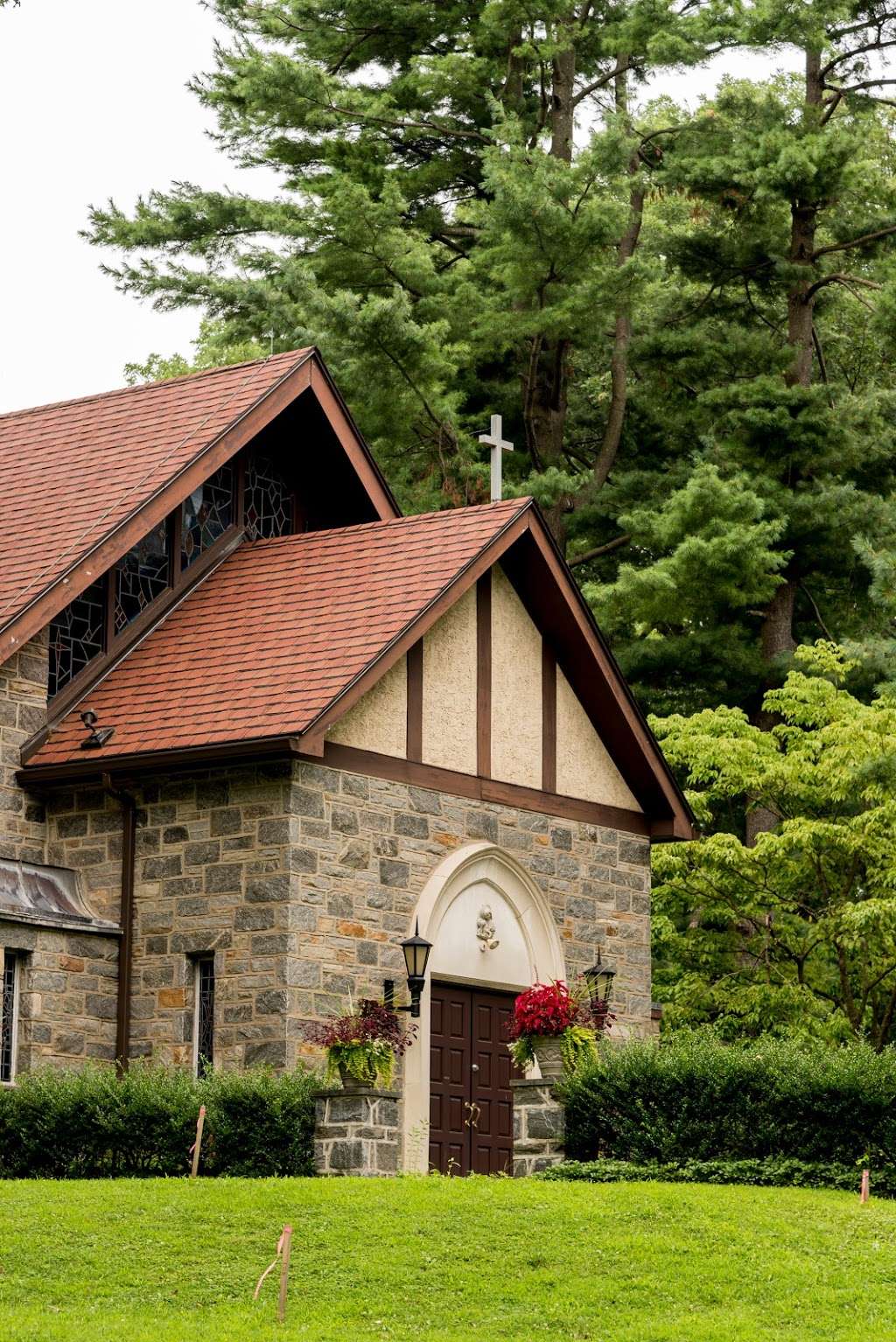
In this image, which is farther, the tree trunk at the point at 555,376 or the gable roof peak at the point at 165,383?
the tree trunk at the point at 555,376

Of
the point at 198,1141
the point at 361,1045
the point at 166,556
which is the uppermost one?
the point at 166,556

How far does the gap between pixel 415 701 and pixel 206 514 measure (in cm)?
350

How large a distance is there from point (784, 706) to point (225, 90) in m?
15.8

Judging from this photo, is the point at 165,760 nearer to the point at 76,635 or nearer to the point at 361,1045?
the point at 76,635

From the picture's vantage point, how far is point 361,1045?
701 inches

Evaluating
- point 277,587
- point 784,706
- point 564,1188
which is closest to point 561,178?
point 784,706

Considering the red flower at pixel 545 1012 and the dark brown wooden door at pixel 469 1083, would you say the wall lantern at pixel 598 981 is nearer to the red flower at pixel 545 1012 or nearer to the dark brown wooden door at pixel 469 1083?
the dark brown wooden door at pixel 469 1083

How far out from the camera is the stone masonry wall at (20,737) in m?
19.8

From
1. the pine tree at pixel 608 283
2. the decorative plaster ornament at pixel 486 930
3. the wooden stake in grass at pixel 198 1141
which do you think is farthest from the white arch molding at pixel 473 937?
the pine tree at pixel 608 283

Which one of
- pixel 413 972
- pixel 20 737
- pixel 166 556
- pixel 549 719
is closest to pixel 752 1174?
pixel 413 972

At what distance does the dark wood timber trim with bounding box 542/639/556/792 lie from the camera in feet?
71.5

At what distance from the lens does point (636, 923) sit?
886 inches

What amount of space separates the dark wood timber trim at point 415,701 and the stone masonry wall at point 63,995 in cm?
309

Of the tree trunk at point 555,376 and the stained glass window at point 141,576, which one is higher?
the tree trunk at point 555,376
